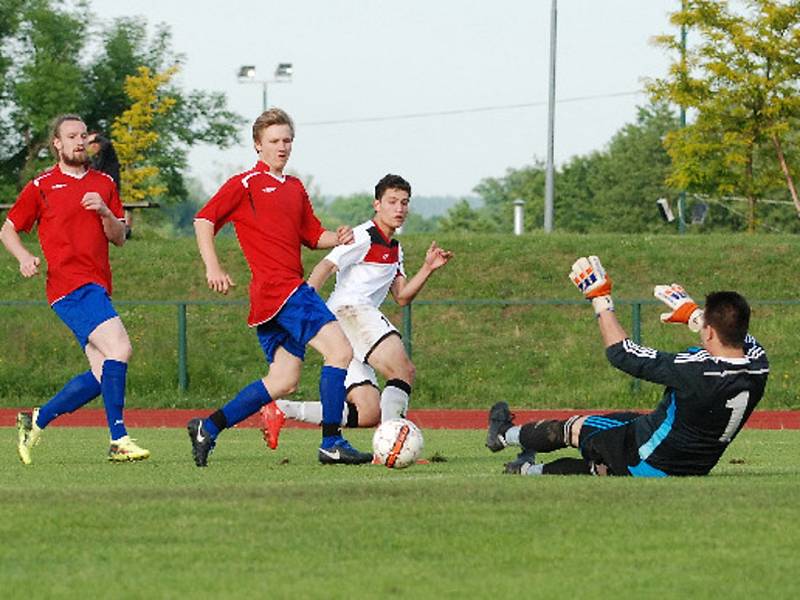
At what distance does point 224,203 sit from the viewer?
11.8 m

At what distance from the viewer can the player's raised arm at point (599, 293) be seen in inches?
396

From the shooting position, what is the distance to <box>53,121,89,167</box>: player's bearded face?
41.2 feet

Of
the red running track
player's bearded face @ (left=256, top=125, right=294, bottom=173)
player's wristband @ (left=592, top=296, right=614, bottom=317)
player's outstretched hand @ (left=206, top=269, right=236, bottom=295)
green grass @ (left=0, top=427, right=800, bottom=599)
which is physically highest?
player's bearded face @ (left=256, top=125, right=294, bottom=173)

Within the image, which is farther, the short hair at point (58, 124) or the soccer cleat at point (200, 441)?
the short hair at point (58, 124)

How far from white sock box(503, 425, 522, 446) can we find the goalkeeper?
703 mm

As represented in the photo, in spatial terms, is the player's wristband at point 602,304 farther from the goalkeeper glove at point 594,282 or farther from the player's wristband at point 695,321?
the player's wristband at point 695,321

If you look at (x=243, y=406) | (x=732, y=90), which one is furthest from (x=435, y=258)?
(x=732, y=90)

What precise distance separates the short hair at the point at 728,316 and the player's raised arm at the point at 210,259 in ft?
10.2

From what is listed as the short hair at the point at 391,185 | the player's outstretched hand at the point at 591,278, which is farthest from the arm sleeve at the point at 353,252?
the player's outstretched hand at the point at 591,278

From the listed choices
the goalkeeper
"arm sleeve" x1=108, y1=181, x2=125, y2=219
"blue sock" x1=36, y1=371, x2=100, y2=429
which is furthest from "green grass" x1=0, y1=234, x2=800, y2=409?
the goalkeeper

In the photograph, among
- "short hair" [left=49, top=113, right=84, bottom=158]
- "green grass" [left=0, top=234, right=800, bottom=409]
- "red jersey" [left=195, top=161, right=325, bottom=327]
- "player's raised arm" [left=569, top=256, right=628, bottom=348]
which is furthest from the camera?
"green grass" [left=0, top=234, right=800, bottom=409]

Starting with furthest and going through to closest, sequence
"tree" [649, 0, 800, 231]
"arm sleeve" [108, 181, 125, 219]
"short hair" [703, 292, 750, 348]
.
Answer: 1. "tree" [649, 0, 800, 231]
2. "arm sleeve" [108, 181, 125, 219]
3. "short hair" [703, 292, 750, 348]

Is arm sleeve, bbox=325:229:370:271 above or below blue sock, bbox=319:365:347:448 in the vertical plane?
above

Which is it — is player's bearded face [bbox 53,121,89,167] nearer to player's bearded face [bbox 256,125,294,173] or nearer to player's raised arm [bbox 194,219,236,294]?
player's raised arm [bbox 194,219,236,294]
